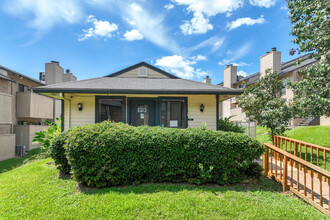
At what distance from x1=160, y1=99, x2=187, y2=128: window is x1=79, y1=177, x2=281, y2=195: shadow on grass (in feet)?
12.7

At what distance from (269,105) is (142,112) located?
605 cm

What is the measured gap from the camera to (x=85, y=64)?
39.5ft

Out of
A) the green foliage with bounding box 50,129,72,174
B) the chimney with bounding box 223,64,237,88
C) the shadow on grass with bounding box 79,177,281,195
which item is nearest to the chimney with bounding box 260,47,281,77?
the chimney with bounding box 223,64,237,88

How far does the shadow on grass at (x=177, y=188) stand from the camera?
359 centimetres

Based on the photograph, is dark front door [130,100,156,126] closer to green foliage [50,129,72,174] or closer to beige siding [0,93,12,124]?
green foliage [50,129,72,174]

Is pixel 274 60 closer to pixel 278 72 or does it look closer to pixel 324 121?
pixel 278 72

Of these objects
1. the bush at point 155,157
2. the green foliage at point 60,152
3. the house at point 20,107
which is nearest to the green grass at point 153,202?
the bush at point 155,157

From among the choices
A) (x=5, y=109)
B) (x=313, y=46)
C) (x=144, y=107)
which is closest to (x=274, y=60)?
(x=313, y=46)

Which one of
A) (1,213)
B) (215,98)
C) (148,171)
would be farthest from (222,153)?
(1,213)

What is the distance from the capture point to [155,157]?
3.86 meters

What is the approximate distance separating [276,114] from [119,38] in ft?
33.4

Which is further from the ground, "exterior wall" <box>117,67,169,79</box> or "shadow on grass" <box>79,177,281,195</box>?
"exterior wall" <box>117,67,169,79</box>

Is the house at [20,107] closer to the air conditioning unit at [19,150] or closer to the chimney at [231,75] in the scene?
the air conditioning unit at [19,150]

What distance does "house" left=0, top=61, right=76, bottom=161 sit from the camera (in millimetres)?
11430
